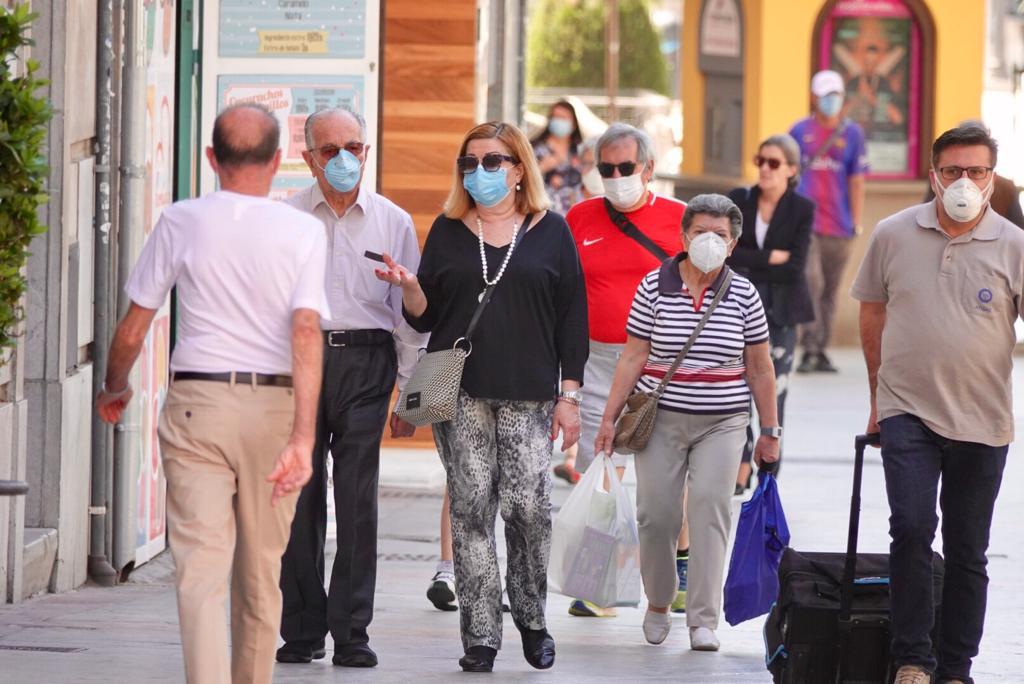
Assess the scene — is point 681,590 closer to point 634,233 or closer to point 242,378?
point 634,233

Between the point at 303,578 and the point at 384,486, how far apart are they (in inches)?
184

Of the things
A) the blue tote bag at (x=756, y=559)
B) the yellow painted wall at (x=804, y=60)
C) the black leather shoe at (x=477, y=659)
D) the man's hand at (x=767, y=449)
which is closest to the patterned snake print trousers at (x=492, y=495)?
the black leather shoe at (x=477, y=659)

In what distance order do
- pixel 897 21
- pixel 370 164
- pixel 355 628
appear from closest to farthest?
pixel 355 628 → pixel 370 164 → pixel 897 21

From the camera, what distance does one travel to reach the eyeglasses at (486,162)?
6719mm

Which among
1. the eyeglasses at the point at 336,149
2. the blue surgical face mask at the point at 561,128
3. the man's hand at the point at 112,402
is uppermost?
the blue surgical face mask at the point at 561,128

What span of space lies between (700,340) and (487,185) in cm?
107

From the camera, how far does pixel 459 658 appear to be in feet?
23.0

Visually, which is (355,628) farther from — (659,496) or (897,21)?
(897,21)

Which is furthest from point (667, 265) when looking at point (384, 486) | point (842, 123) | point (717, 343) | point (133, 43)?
point (842, 123)

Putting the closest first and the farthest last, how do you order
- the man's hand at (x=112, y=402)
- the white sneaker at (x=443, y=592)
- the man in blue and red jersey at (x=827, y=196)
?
the man's hand at (x=112, y=402), the white sneaker at (x=443, y=592), the man in blue and red jersey at (x=827, y=196)

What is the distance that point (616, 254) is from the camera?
820 centimetres

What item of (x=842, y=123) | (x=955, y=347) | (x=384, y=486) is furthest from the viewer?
(x=842, y=123)

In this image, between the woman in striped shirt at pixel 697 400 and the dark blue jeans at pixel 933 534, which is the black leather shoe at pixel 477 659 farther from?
the dark blue jeans at pixel 933 534

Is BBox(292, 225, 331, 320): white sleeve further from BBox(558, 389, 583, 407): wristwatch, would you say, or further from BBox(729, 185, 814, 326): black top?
BBox(729, 185, 814, 326): black top
